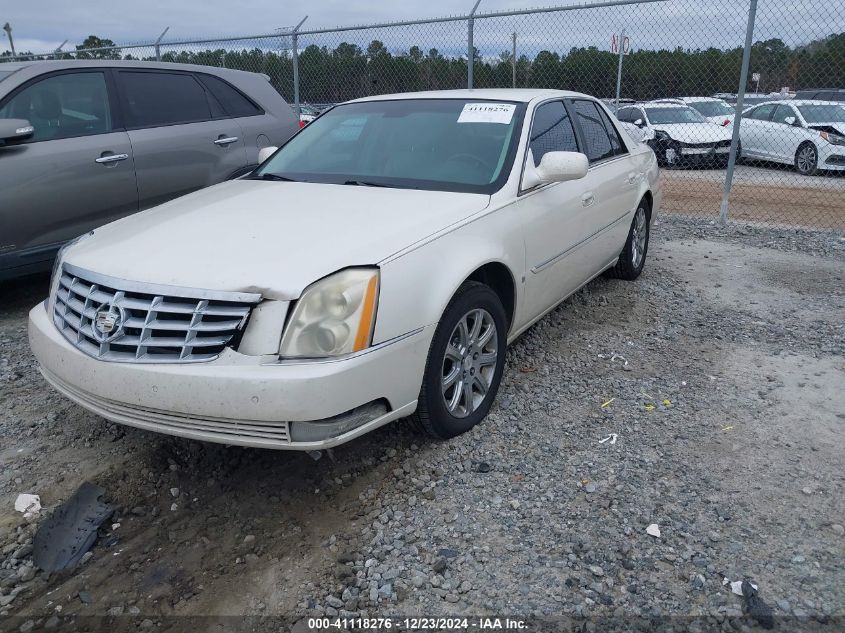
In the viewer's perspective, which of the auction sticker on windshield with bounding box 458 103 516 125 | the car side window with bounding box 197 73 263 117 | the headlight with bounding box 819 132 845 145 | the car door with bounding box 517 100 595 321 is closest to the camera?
the car door with bounding box 517 100 595 321

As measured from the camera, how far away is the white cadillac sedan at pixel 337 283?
266 cm

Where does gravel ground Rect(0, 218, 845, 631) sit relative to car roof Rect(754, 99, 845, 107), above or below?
Result: below

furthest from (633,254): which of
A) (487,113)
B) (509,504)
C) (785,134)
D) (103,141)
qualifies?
(785,134)

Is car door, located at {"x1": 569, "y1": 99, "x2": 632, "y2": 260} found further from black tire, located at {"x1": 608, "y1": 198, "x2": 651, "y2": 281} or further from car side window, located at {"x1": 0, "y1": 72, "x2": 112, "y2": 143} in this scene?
car side window, located at {"x1": 0, "y1": 72, "x2": 112, "y2": 143}

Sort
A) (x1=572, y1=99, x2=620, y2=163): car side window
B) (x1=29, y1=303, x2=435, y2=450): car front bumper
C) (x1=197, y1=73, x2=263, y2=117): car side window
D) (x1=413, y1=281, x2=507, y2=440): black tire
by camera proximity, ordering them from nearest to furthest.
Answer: (x1=29, y1=303, x2=435, y2=450): car front bumper, (x1=413, y1=281, x2=507, y2=440): black tire, (x1=572, y1=99, x2=620, y2=163): car side window, (x1=197, y1=73, x2=263, y2=117): car side window

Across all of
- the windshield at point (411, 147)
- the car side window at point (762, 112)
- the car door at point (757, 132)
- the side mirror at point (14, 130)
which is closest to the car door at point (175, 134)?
the side mirror at point (14, 130)

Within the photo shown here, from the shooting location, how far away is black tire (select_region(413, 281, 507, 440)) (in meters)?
3.12

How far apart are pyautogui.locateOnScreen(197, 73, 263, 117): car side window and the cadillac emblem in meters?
4.13

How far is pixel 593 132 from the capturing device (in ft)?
16.7

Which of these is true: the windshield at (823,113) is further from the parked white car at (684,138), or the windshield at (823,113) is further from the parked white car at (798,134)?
the parked white car at (684,138)

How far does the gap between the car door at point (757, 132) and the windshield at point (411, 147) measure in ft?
39.9

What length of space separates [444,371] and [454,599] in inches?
44.0

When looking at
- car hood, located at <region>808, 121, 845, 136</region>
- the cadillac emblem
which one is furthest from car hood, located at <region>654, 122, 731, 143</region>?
the cadillac emblem

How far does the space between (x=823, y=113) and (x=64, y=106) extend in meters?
12.9
